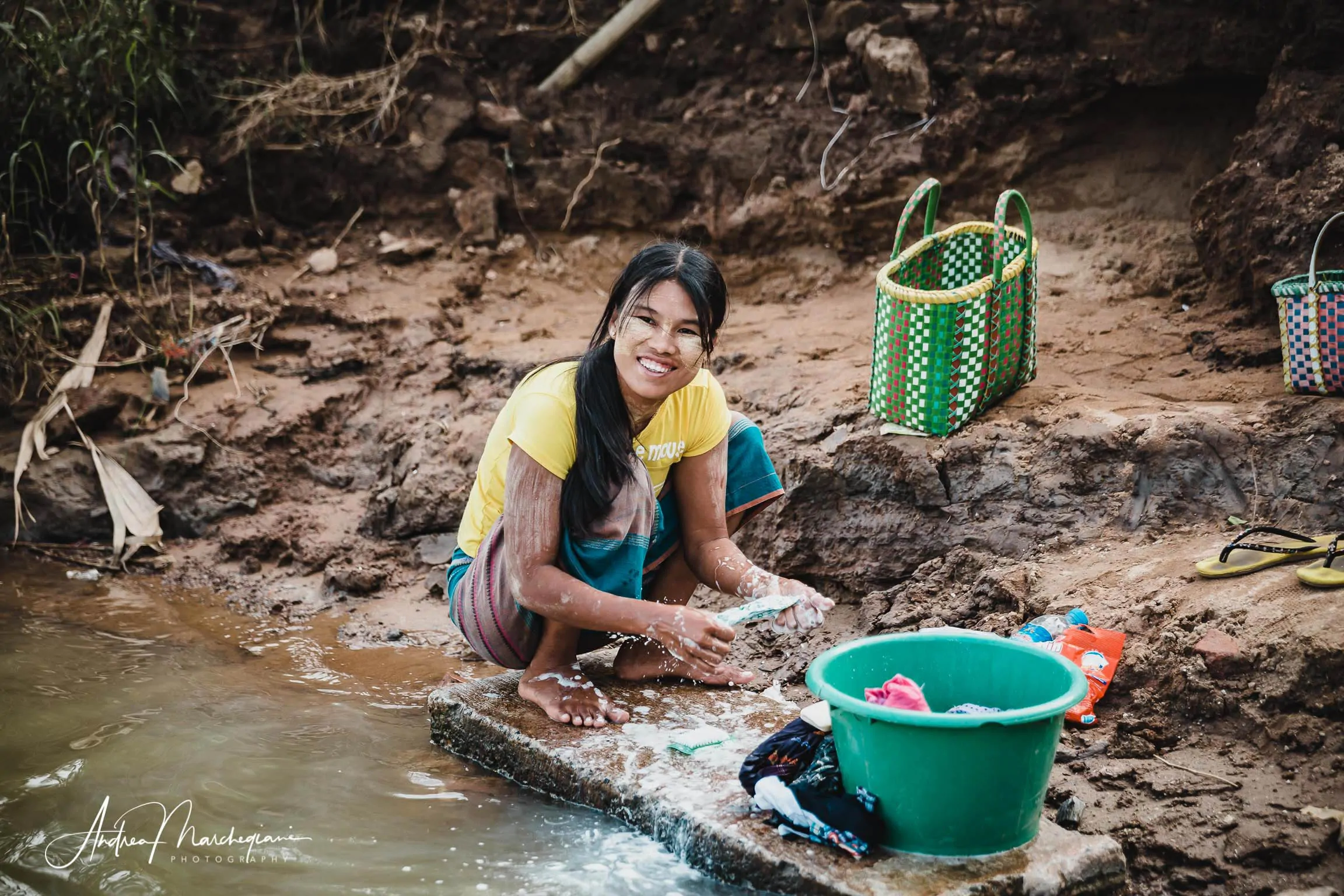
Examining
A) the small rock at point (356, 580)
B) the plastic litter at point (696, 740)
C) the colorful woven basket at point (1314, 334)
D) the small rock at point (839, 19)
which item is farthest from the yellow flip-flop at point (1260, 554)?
the small rock at point (839, 19)

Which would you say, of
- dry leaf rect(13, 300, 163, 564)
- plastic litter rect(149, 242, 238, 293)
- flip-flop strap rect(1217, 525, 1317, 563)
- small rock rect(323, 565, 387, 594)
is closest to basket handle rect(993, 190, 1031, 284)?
flip-flop strap rect(1217, 525, 1317, 563)

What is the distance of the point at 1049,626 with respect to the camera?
119 inches

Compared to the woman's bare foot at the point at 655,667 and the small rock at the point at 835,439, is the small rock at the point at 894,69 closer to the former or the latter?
the small rock at the point at 835,439

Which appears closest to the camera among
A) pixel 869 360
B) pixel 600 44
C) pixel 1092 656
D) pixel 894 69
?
pixel 1092 656

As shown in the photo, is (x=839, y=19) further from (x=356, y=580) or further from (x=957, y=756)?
(x=957, y=756)

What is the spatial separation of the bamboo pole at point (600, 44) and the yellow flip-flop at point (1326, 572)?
4395mm

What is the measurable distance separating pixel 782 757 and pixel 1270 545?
4.75 ft

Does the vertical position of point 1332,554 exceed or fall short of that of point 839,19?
it falls short

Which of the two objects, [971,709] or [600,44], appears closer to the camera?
[971,709]

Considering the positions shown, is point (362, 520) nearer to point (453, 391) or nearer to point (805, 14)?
point (453, 391)

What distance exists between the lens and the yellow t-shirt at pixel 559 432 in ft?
8.66

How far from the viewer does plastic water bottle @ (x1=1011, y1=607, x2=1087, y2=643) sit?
9.71 feet

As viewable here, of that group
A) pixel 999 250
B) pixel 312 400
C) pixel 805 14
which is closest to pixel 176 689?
pixel 312 400

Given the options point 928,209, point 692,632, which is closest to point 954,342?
point 928,209
